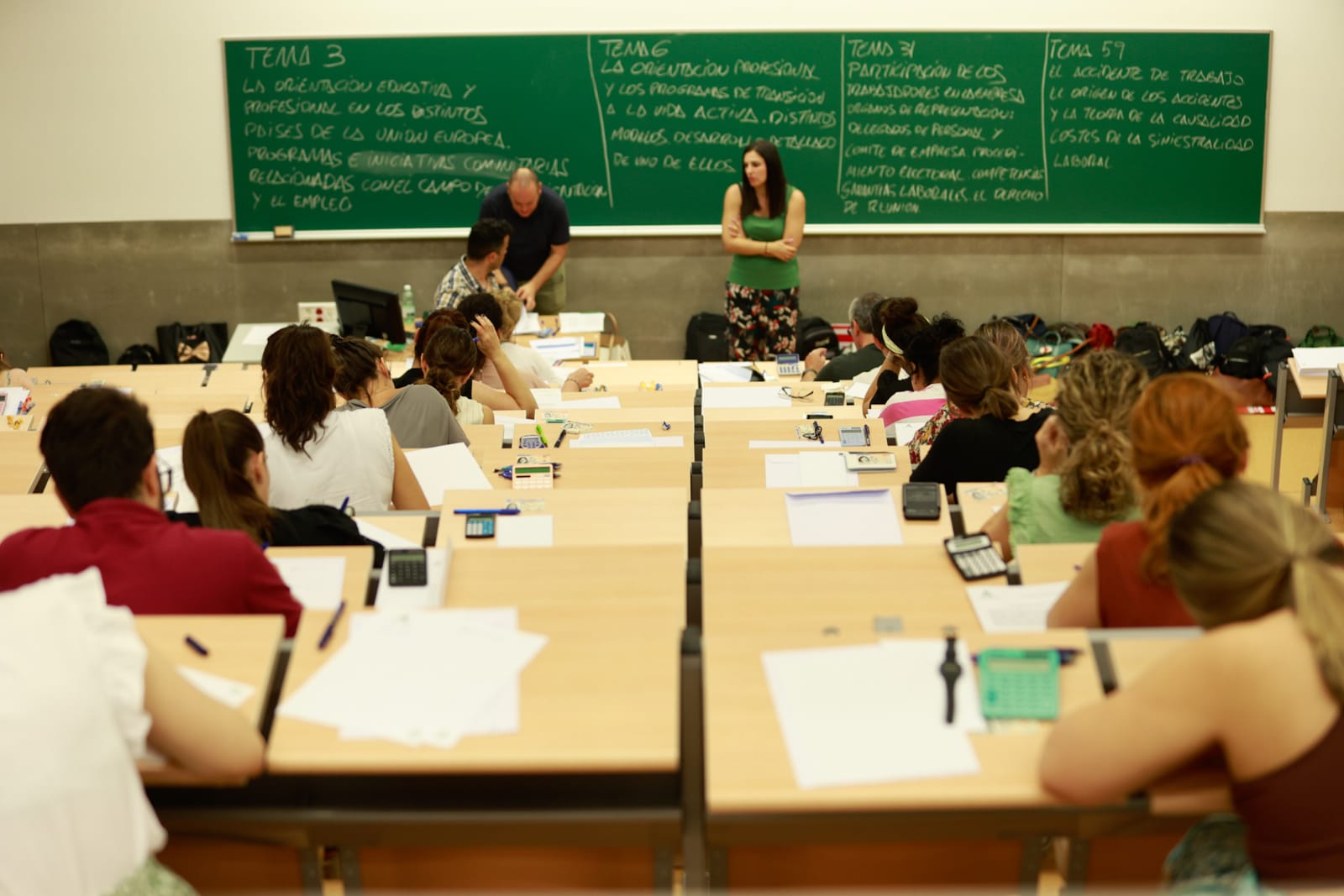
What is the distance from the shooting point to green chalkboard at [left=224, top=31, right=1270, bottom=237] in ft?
24.1

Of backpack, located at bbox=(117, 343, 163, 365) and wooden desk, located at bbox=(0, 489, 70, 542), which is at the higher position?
backpack, located at bbox=(117, 343, 163, 365)

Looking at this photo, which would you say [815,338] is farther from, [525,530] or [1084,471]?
[1084,471]

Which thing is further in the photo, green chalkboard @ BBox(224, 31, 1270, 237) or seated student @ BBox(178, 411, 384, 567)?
green chalkboard @ BBox(224, 31, 1270, 237)

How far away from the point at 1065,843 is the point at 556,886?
2.66ft

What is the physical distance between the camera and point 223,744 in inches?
68.9

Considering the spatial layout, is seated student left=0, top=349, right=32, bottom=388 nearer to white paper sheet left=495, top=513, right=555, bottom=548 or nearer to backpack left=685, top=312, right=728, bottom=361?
white paper sheet left=495, top=513, right=555, bottom=548

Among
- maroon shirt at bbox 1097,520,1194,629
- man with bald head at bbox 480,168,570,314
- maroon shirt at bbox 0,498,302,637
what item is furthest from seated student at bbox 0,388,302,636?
man with bald head at bbox 480,168,570,314

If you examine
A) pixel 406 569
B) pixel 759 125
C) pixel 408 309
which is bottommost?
pixel 406 569

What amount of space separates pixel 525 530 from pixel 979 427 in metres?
1.26

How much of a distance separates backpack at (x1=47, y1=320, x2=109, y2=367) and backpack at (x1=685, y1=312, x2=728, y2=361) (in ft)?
11.8

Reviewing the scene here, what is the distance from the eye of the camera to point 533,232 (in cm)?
705

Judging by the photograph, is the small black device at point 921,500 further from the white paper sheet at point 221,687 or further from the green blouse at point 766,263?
the green blouse at point 766,263

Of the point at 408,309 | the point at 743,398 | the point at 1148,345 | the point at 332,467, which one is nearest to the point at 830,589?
the point at 332,467

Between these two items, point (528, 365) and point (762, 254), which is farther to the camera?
point (762, 254)
